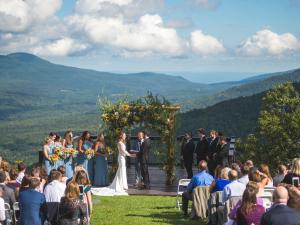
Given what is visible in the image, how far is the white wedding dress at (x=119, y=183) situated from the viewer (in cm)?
1706

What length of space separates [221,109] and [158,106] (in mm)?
53009

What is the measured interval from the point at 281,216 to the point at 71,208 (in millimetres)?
3260

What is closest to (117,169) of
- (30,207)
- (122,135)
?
(122,135)

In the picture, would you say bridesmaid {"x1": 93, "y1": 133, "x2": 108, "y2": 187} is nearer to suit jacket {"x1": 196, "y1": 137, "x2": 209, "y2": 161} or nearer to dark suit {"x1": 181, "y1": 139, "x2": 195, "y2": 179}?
dark suit {"x1": 181, "y1": 139, "x2": 195, "y2": 179}

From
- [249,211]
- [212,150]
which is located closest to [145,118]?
[212,150]

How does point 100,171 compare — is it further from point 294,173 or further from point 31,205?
point 31,205

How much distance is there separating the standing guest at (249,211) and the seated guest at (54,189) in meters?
3.18

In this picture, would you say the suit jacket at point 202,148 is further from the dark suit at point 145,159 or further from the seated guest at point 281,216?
the seated guest at point 281,216

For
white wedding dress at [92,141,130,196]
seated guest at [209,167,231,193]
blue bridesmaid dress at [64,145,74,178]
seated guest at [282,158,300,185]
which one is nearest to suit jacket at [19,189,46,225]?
seated guest at [209,167,231,193]

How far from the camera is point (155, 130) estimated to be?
18.7 meters

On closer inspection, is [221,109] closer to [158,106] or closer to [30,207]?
[158,106]

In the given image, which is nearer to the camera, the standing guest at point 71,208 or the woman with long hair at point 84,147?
the standing guest at point 71,208

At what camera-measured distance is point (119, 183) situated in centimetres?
1750

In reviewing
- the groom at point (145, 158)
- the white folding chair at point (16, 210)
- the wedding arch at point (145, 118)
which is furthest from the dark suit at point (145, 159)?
the white folding chair at point (16, 210)
